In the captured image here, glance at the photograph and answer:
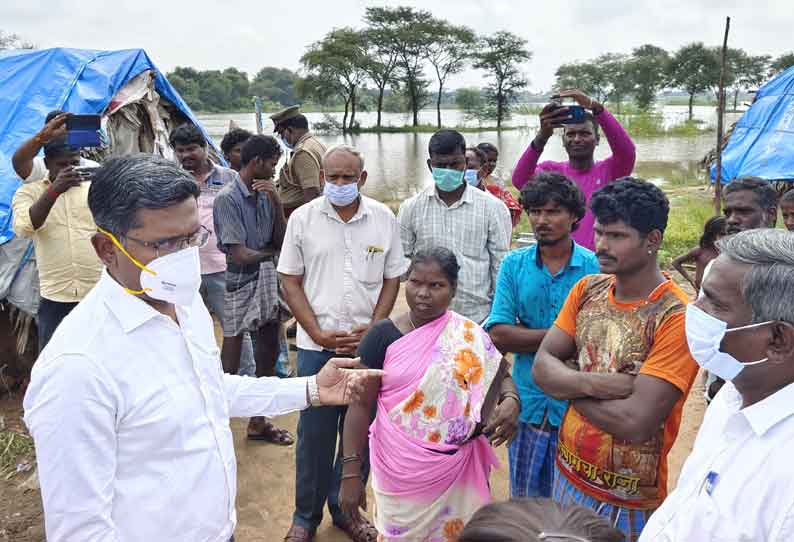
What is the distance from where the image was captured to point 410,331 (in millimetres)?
2297

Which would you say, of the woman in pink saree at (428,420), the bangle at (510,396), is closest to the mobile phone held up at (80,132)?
the woman in pink saree at (428,420)

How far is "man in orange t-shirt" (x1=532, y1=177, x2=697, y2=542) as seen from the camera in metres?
1.85

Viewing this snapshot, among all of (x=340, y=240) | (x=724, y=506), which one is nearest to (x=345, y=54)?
(x=340, y=240)

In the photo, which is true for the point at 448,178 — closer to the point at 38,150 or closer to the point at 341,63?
the point at 38,150

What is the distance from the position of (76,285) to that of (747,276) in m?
3.67

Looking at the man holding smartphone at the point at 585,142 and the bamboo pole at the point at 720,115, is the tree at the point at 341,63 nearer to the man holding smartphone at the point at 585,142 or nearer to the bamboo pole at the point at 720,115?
the bamboo pole at the point at 720,115

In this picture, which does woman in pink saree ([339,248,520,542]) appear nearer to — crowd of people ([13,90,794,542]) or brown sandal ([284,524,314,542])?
crowd of people ([13,90,794,542])

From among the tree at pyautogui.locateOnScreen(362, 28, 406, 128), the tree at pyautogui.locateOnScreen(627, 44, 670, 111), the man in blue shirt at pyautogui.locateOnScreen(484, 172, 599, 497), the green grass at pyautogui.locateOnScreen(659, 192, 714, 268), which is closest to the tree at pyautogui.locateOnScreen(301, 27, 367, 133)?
the tree at pyautogui.locateOnScreen(362, 28, 406, 128)

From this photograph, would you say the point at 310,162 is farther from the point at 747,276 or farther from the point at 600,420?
the point at 747,276

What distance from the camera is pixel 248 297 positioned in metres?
3.90

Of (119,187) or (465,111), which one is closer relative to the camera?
(119,187)

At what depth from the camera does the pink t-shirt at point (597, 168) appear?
3416 millimetres

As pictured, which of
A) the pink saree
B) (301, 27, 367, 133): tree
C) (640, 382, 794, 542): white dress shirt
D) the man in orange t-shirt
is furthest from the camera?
(301, 27, 367, 133): tree

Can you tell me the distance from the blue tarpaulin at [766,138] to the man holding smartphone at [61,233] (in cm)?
913
